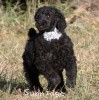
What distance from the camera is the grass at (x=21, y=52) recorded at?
7538 mm

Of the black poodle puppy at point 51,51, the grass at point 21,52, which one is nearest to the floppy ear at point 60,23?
the black poodle puppy at point 51,51

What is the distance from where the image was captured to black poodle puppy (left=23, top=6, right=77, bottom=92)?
7.42 metres

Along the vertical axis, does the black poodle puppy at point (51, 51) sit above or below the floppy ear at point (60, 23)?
below

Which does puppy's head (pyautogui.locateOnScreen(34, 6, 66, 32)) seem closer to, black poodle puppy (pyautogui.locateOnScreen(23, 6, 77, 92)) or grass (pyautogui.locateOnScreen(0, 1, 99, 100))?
black poodle puppy (pyautogui.locateOnScreen(23, 6, 77, 92))

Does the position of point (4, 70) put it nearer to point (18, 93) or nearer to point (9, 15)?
point (18, 93)

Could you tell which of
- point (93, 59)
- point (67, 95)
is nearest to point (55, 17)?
point (67, 95)

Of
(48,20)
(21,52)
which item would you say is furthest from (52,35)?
(21,52)

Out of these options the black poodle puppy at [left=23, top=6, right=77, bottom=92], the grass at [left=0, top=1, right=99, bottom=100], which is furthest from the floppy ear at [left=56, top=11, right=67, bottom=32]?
the grass at [left=0, top=1, right=99, bottom=100]

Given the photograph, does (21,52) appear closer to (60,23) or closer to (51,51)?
(60,23)

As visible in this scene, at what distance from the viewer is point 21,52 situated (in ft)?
37.0

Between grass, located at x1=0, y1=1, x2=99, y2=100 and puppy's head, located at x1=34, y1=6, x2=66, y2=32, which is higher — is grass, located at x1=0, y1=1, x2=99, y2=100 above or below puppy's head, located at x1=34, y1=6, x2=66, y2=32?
below

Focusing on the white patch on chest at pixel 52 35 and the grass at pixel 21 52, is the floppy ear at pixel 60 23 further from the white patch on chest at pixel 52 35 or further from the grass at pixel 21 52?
the grass at pixel 21 52

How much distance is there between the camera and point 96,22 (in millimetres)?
13758

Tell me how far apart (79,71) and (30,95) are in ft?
7.46
